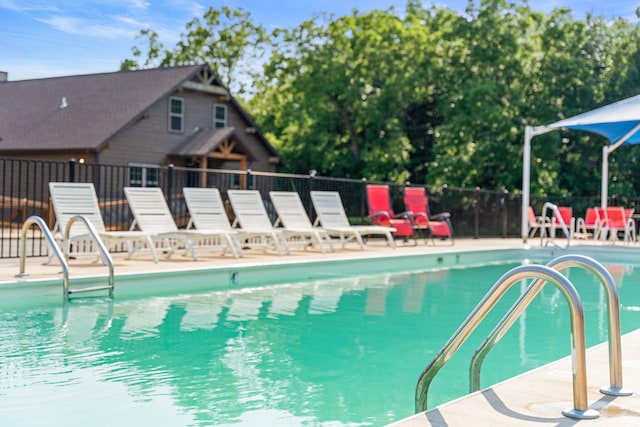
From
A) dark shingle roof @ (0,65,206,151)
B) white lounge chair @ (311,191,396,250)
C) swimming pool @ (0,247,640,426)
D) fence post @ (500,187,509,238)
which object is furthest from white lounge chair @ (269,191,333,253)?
dark shingle roof @ (0,65,206,151)

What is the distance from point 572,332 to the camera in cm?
280

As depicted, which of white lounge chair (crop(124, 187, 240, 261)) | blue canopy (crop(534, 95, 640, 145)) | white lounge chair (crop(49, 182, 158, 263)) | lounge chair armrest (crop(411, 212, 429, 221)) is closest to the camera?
white lounge chair (crop(49, 182, 158, 263))

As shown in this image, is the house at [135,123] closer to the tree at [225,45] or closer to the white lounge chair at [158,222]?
the tree at [225,45]

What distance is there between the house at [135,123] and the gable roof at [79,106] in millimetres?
37

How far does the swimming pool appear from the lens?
12.7 ft

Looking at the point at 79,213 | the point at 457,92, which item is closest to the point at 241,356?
the point at 79,213

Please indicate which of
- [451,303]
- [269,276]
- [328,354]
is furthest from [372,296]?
[328,354]

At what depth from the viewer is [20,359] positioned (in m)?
4.84

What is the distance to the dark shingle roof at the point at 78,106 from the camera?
23031 mm

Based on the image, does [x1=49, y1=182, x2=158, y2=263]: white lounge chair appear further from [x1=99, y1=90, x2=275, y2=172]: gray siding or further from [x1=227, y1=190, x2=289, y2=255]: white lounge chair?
[x1=99, y1=90, x2=275, y2=172]: gray siding

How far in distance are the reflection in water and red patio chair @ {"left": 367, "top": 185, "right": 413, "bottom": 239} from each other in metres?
5.27

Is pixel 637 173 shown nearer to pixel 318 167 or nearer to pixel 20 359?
pixel 318 167

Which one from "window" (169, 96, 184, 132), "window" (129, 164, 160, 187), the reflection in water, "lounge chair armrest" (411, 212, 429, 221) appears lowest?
the reflection in water

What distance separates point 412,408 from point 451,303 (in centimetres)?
411
